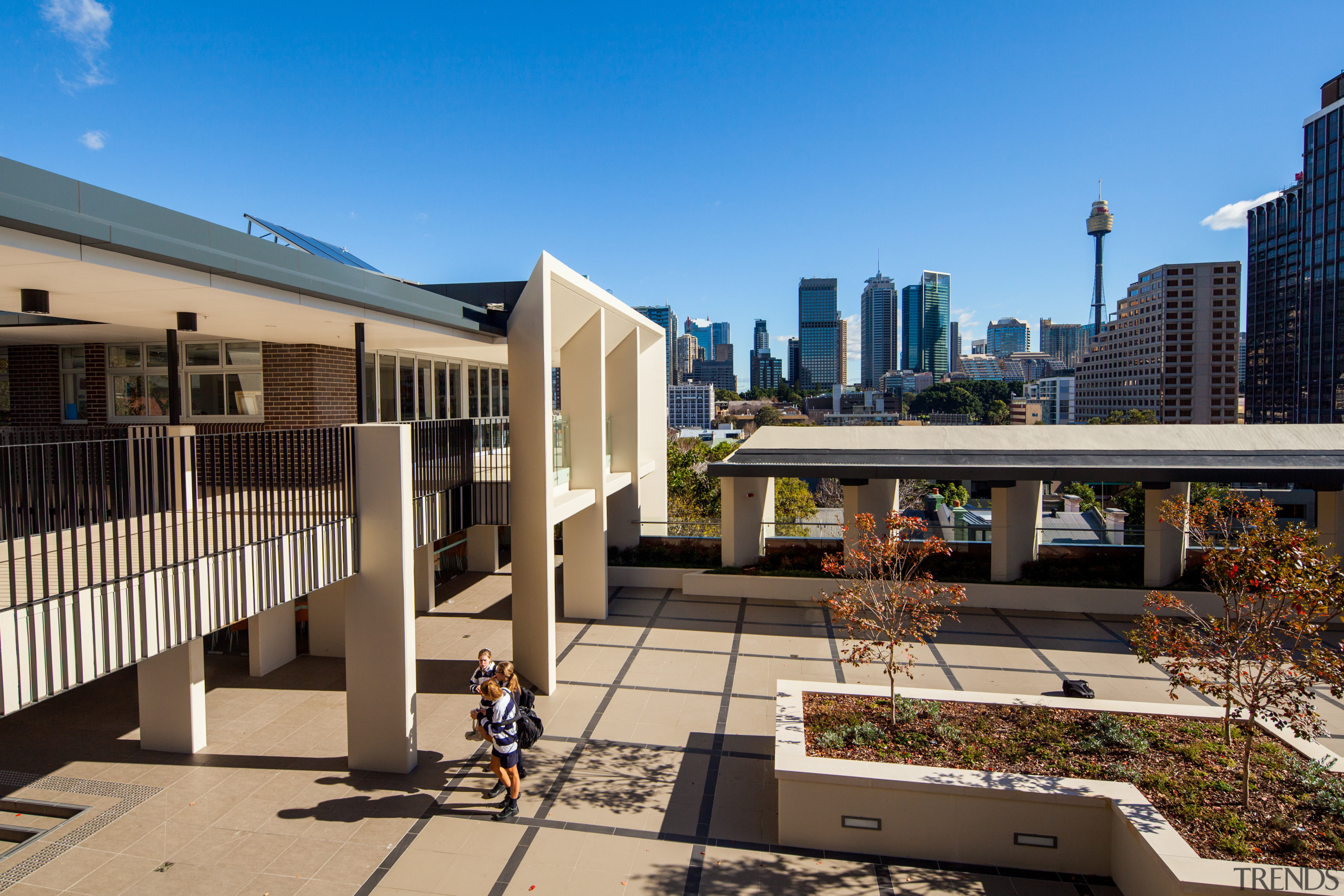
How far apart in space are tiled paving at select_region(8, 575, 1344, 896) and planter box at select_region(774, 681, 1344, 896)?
0.20m

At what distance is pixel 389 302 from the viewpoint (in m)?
8.04

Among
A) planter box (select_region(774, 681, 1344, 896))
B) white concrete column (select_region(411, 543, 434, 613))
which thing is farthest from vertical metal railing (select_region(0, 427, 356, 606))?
white concrete column (select_region(411, 543, 434, 613))

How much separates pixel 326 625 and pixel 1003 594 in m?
14.1

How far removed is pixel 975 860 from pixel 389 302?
28.7ft

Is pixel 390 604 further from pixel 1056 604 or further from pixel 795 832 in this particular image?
pixel 1056 604

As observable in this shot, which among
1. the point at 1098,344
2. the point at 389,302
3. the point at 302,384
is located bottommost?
the point at 302,384

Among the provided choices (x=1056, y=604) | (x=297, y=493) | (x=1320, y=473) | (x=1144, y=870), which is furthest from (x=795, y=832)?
(x=1320, y=473)

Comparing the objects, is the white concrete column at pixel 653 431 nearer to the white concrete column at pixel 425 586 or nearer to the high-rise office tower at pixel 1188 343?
the white concrete column at pixel 425 586

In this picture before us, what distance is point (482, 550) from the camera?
60.9ft

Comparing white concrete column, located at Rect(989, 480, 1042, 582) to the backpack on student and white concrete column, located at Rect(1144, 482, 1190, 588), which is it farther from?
the backpack on student

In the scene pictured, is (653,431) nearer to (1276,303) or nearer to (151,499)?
(151,499)

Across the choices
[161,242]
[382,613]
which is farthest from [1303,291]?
[161,242]

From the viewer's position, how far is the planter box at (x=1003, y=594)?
14.6 meters

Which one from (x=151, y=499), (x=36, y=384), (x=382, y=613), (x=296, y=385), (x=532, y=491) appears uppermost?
(x=36, y=384)
